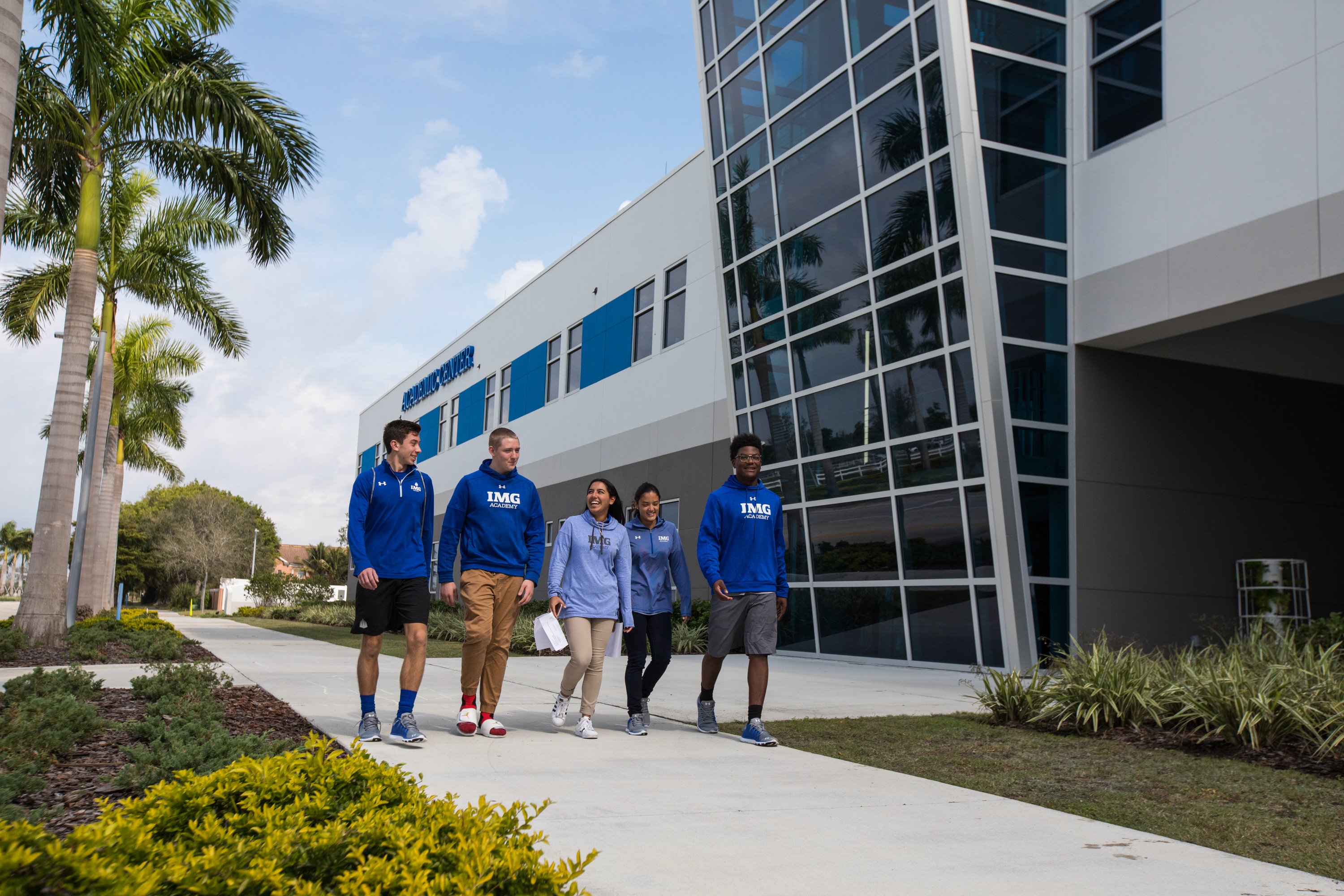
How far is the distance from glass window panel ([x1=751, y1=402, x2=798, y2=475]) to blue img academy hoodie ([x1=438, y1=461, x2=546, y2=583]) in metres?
8.93

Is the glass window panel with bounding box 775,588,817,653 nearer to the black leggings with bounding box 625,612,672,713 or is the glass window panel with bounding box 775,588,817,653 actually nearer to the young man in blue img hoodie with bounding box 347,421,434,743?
the black leggings with bounding box 625,612,672,713

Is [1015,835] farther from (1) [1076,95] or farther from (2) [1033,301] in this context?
(1) [1076,95]

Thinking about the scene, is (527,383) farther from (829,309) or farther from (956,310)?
(956,310)

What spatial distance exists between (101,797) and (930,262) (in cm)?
1099

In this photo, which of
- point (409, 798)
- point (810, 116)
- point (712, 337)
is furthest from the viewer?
point (712, 337)

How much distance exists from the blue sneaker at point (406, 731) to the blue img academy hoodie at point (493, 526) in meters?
1.00

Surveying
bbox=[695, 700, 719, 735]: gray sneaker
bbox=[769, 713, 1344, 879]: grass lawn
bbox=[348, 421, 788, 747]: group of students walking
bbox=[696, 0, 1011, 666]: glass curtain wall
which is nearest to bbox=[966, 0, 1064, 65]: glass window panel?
bbox=[696, 0, 1011, 666]: glass curtain wall

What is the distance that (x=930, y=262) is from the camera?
1294 cm

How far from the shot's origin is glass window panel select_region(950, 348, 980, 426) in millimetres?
12438

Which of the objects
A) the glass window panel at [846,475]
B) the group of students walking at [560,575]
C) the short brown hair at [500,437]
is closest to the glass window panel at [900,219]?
the glass window panel at [846,475]

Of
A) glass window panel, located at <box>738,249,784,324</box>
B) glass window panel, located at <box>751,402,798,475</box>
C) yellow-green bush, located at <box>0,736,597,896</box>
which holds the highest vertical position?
glass window panel, located at <box>738,249,784,324</box>

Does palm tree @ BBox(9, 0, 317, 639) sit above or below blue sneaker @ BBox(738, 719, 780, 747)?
above

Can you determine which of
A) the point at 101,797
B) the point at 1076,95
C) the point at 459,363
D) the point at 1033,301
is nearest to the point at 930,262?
the point at 1033,301

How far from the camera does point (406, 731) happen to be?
6168 millimetres
